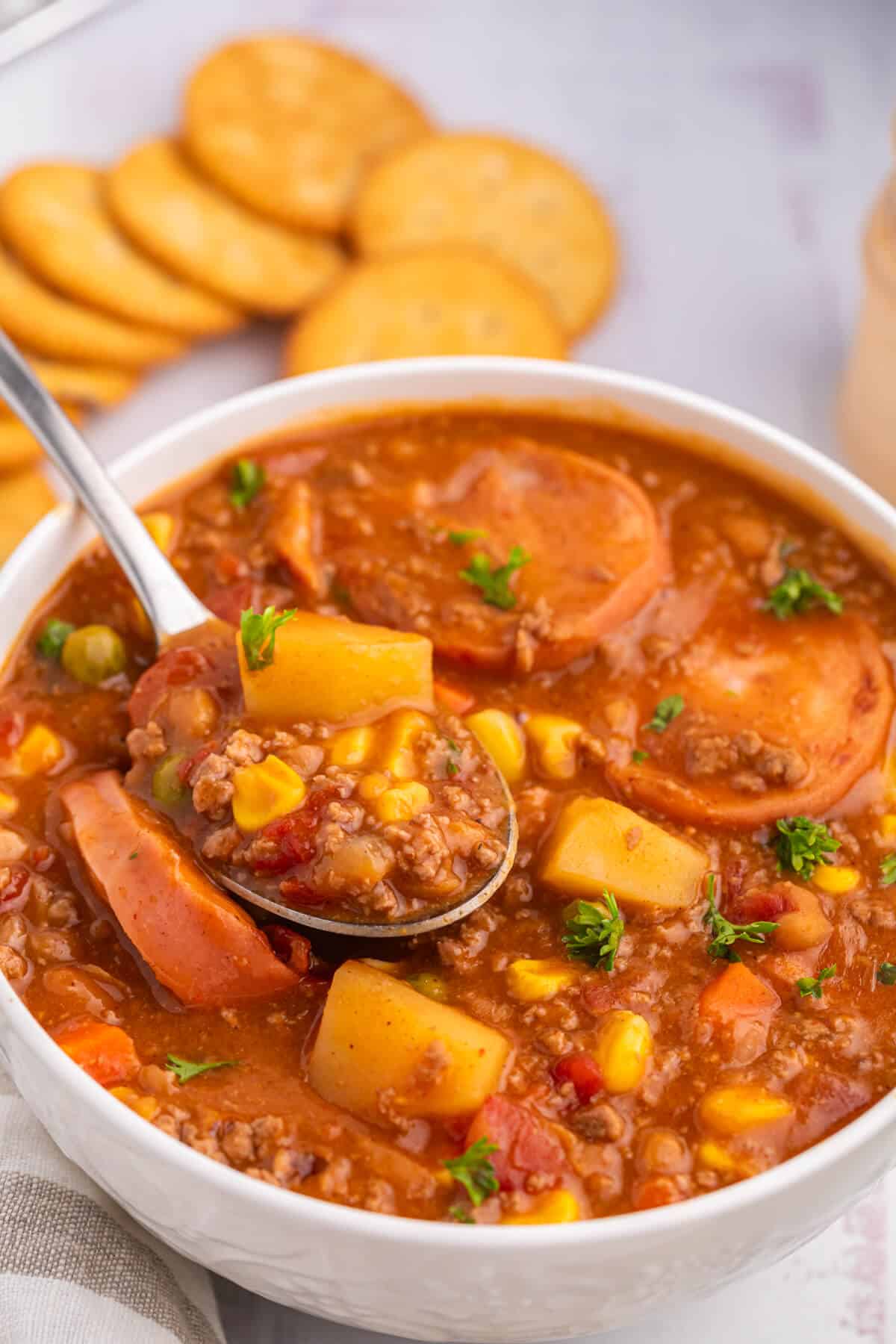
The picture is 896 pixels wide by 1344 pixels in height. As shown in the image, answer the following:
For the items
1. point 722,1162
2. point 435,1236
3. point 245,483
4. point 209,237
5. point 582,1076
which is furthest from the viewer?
point 209,237

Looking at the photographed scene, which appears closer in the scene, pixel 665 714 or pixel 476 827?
pixel 476 827

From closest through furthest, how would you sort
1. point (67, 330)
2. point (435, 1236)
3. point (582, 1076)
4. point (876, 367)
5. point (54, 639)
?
1. point (435, 1236)
2. point (582, 1076)
3. point (54, 639)
4. point (876, 367)
5. point (67, 330)

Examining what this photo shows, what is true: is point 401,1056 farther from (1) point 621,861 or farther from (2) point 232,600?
(2) point 232,600

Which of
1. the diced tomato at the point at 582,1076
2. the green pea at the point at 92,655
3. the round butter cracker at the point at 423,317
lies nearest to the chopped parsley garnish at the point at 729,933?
the diced tomato at the point at 582,1076

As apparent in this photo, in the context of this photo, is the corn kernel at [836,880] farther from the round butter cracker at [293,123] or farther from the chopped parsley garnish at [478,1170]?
the round butter cracker at [293,123]

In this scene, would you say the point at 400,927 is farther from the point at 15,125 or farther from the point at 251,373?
the point at 15,125

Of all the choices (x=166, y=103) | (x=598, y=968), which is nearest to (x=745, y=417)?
(x=598, y=968)

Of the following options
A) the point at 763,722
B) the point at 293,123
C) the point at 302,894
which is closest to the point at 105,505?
the point at 302,894
